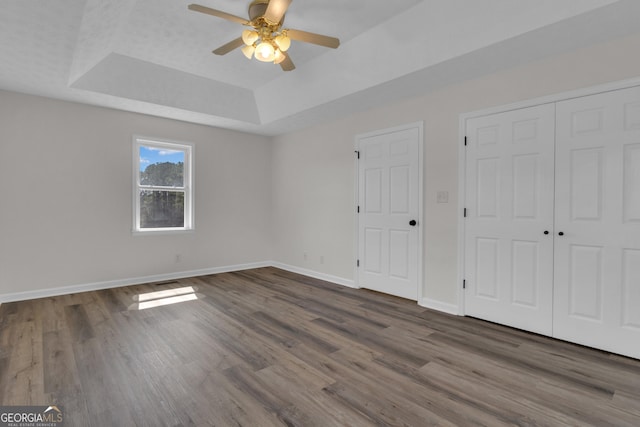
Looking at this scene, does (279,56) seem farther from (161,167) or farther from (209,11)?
(161,167)

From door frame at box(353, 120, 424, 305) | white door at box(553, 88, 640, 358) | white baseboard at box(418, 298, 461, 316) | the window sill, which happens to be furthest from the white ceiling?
white baseboard at box(418, 298, 461, 316)

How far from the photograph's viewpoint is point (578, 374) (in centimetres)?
224

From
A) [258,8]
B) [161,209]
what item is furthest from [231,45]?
[161,209]

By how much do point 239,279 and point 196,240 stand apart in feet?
3.46

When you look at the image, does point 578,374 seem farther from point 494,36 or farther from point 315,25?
point 315,25

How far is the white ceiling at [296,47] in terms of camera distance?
253 cm

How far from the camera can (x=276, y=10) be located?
94.1 inches

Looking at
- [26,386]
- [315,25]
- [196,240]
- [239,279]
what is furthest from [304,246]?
[26,386]

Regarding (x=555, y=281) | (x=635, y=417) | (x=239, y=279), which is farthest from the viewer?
(x=239, y=279)

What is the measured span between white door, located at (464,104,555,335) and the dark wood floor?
0.86ft

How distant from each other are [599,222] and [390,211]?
210 centimetres

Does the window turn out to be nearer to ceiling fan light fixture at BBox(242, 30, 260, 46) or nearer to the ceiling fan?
the ceiling fan

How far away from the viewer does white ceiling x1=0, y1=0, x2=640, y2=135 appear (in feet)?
8.30

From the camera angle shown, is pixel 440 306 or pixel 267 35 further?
pixel 440 306
